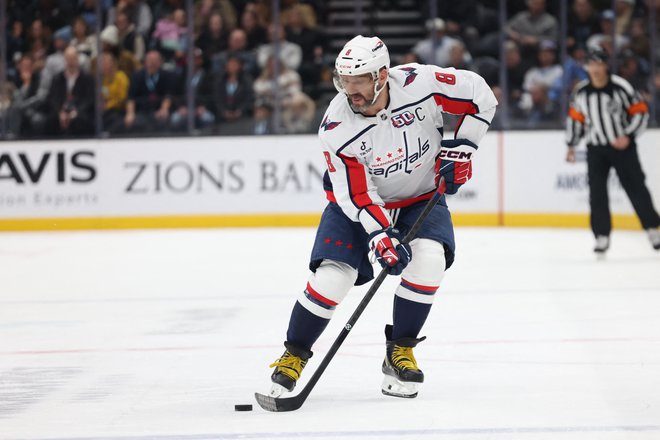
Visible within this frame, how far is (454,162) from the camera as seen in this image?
3879 mm

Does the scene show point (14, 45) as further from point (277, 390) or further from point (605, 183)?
point (277, 390)

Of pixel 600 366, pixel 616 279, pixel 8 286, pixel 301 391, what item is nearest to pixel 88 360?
pixel 301 391

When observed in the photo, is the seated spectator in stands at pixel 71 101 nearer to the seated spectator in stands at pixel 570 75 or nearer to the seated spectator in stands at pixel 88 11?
the seated spectator in stands at pixel 88 11

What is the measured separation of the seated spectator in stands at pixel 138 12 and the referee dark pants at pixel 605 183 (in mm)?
4498

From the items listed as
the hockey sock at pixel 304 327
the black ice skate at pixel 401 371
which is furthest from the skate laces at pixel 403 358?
the hockey sock at pixel 304 327

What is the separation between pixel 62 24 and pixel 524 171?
4.18 m

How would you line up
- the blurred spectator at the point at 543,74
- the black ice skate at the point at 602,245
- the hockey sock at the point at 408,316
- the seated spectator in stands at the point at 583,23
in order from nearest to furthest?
1. the hockey sock at the point at 408,316
2. the black ice skate at the point at 602,245
3. the blurred spectator at the point at 543,74
4. the seated spectator in stands at the point at 583,23

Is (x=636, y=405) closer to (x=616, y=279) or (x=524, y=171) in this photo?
(x=616, y=279)

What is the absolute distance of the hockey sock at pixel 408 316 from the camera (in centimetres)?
390

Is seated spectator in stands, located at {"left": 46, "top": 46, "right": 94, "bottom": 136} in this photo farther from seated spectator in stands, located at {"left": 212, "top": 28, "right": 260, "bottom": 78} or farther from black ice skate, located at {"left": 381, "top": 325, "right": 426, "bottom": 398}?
black ice skate, located at {"left": 381, "top": 325, "right": 426, "bottom": 398}

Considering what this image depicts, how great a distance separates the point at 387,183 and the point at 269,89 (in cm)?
672

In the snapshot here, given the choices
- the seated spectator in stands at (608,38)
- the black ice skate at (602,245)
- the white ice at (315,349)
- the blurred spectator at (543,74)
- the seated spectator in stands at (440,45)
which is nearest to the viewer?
the white ice at (315,349)

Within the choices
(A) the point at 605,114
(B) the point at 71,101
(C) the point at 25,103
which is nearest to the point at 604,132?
(A) the point at 605,114

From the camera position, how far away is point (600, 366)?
4.31 meters
